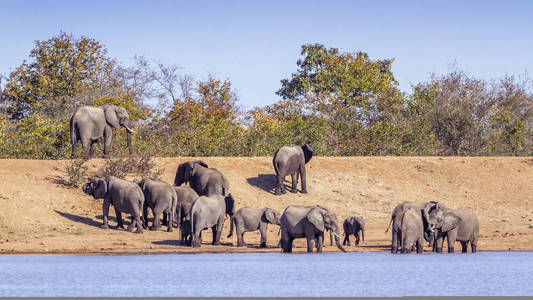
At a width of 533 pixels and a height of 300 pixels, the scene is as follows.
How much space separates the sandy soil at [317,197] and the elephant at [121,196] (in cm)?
57

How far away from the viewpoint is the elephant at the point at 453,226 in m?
28.2

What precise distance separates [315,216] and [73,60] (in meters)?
36.7

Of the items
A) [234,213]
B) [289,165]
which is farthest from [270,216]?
[289,165]

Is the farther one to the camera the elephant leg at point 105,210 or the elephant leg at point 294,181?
the elephant leg at point 294,181

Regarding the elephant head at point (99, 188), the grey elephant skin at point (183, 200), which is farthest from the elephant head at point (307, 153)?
the elephant head at point (99, 188)

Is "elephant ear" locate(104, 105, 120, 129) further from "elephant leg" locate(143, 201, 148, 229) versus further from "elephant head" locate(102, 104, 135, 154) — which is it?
"elephant leg" locate(143, 201, 148, 229)

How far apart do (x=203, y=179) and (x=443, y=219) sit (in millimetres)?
10157

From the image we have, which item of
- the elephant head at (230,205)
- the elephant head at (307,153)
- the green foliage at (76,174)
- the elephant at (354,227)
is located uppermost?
the elephant head at (307,153)

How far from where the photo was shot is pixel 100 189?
32.4 m

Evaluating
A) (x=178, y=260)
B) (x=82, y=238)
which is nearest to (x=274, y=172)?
(x=82, y=238)

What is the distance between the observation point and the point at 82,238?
30.6m

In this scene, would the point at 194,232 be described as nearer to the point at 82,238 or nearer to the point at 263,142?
the point at 82,238

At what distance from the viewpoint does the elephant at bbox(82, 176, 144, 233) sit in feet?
104

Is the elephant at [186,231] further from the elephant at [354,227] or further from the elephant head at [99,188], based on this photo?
the elephant at [354,227]
